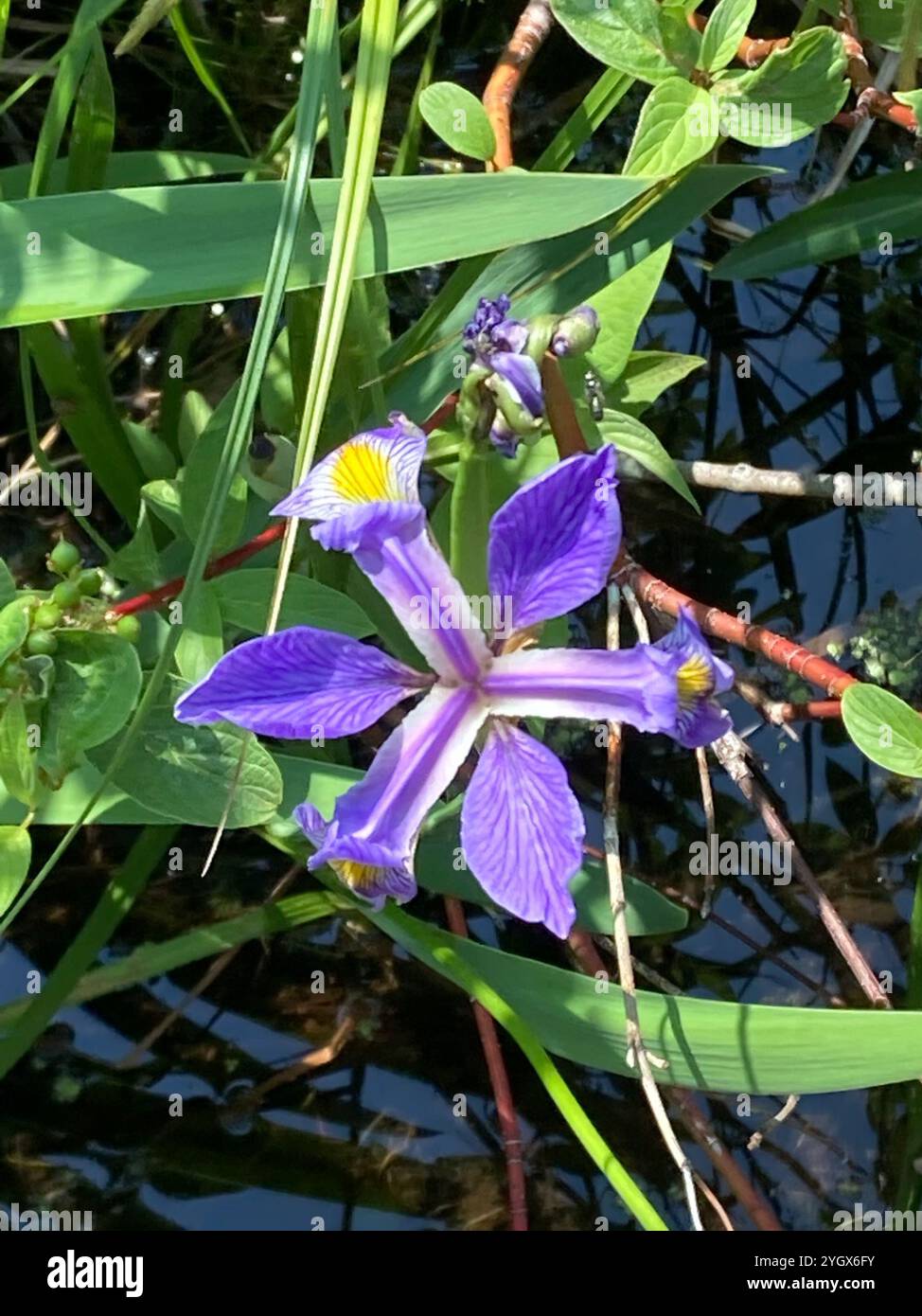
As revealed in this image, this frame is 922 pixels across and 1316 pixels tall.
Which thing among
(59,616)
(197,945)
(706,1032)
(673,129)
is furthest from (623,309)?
(197,945)

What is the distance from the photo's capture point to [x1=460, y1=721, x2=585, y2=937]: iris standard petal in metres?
0.92

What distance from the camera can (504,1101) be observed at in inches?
57.4

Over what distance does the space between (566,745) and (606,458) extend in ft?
2.40

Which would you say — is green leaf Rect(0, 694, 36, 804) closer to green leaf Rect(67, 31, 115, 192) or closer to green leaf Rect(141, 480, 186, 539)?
green leaf Rect(141, 480, 186, 539)

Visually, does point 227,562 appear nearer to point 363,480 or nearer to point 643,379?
point 363,480

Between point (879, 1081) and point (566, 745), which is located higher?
point (566, 745)

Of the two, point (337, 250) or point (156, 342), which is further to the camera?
point (156, 342)

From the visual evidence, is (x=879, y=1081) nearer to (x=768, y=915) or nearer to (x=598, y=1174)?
(x=768, y=915)

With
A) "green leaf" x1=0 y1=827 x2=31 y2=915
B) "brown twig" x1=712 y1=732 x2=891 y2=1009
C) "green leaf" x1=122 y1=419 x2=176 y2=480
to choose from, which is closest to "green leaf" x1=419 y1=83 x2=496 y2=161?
"green leaf" x1=122 y1=419 x2=176 y2=480

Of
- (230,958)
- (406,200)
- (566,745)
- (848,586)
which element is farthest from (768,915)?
(406,200)

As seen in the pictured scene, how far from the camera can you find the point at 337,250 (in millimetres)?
1060

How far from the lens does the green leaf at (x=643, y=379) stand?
133 centimetres
